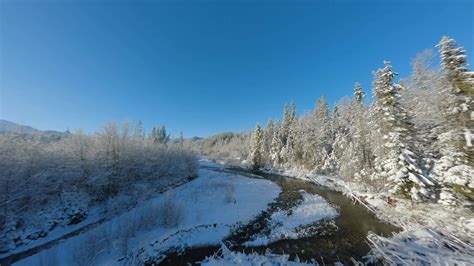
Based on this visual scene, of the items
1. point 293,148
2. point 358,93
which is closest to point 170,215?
point 358,93

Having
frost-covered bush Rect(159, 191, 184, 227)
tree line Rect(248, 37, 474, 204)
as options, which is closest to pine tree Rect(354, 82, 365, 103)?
tree line Rect(248, 37, 474, 204)

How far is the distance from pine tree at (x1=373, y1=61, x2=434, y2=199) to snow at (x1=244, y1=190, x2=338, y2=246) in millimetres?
5454

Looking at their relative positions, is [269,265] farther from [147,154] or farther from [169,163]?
[169,163]

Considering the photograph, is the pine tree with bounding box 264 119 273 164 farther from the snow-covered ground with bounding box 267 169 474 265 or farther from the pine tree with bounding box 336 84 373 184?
the snow-covered ground with bounding box 267 169 474 265

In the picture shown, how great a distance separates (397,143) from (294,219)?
10.2m

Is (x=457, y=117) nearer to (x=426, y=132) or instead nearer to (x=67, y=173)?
(x=426, y=132)

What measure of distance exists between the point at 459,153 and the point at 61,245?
78.7ft

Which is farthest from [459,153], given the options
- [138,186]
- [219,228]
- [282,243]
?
[138,186]

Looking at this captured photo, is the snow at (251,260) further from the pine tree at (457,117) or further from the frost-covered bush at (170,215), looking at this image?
the pine tree at (457,117)

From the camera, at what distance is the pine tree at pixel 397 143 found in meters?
13.5

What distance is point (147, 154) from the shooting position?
23.4 m

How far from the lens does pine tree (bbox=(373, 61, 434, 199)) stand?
13.5 m

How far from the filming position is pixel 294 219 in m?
12.8

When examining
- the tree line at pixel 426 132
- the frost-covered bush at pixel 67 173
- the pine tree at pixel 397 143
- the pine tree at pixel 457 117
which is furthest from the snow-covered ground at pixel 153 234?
the pine tree at pixel 457 117
